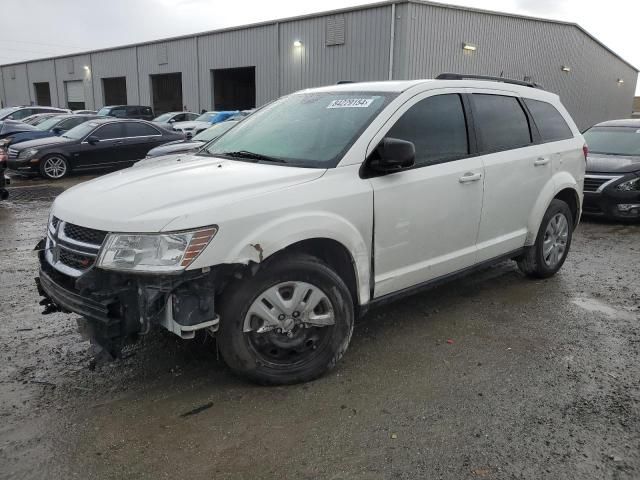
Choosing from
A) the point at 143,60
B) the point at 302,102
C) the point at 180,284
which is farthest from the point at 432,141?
the point at 143,60

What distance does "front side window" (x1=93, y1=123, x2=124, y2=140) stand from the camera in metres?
13.6

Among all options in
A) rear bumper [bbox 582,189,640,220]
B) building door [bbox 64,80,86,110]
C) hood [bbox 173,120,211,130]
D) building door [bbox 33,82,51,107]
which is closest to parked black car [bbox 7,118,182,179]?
hood [bbox 173,120,211,130]

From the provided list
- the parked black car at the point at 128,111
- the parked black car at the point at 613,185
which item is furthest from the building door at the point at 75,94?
the parked black car at the point at 613,185

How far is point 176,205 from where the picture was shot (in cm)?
292

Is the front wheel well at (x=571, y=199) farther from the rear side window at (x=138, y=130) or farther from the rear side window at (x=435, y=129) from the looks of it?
the rear side window at (x=138, y=130)

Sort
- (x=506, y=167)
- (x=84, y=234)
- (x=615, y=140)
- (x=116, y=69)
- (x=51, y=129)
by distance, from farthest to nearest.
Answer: (x=116, y=69) → (x=51, y=129) → (x=615, y=140) → (x=506, y=167) → (x=84, y=234)

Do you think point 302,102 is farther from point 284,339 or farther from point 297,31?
point 297,31

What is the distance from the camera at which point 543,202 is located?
16.3 ft

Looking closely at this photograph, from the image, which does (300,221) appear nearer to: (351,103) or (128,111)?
(351,103)

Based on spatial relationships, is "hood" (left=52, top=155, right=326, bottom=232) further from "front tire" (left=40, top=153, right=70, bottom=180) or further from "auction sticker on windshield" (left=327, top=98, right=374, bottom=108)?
"front tire" (left=40, top=153, right=70, bottom=180)

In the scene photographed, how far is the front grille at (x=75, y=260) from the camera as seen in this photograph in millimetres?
2961

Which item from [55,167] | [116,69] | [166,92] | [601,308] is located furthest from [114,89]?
[601,308]

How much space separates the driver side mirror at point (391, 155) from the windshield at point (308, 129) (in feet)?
0.68

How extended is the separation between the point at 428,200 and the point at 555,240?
222cm
